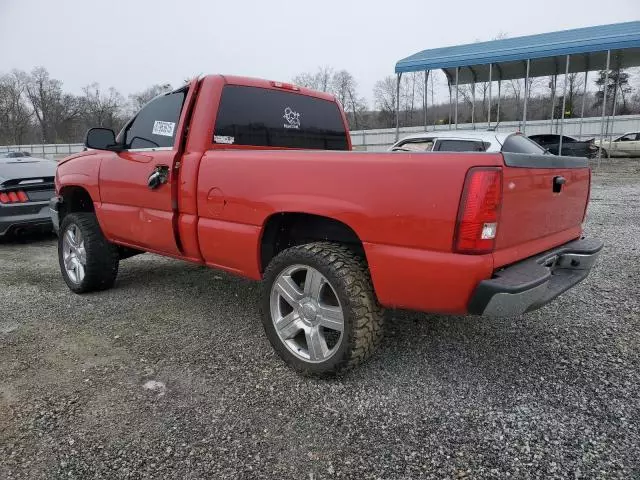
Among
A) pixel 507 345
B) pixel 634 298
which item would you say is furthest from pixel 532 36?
pixel 507 345

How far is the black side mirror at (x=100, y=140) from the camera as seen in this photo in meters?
4.02

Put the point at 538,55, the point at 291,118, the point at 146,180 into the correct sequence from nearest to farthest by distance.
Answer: the point at 146,180 < the point at 291,118 < the point at 538,55

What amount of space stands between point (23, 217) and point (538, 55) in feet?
54.8

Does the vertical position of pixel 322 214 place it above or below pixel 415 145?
below

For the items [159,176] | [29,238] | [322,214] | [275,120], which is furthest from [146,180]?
[29,238]

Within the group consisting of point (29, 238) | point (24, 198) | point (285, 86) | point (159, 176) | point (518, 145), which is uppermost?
point (285, 86)

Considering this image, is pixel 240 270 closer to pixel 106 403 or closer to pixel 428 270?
pixel 106 403

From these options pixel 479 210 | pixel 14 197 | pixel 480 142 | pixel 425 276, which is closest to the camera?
pixel 479 210

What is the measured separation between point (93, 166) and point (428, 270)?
11.3ft

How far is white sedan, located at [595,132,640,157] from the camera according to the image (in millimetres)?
21328

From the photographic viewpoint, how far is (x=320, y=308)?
9.06 feet

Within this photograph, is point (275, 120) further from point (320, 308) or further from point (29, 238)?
point (29, 238)

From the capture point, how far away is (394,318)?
379cm

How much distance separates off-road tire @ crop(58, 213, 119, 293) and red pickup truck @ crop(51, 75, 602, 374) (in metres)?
0.02
